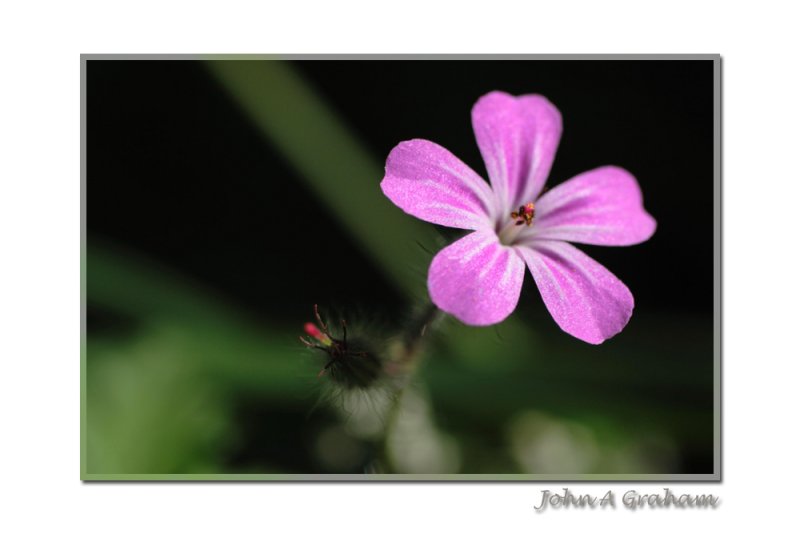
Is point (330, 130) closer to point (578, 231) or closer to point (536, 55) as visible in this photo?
point (536, 55)

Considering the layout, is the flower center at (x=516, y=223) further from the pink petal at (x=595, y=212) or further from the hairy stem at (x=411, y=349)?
the hairy stem at (x=411, y=349)

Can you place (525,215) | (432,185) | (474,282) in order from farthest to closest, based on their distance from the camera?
(525,215)
(432,185)
(474,282)

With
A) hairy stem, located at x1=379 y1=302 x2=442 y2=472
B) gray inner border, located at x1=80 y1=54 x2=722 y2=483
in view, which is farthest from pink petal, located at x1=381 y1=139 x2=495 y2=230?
gray inner border, located at x1=80 y1=54 x2=722 y2=483

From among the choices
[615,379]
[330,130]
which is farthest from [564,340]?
[330,130]

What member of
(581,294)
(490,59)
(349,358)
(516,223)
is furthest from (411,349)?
(490,59)

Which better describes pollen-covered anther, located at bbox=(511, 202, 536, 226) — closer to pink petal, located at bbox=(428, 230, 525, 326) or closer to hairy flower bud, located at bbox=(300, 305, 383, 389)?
pink petal, located at bbox=(428, 230, 525, 326)

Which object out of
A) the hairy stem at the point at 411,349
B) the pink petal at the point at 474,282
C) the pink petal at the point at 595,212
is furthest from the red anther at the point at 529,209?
the hairy stem at the point at 411,349

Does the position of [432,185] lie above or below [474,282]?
above

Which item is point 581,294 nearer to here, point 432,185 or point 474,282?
point 474,282

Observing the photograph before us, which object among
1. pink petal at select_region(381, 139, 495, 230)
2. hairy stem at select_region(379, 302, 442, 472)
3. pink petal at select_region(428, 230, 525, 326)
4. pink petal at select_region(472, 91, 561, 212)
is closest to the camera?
pink petal at select_region(428, 230, 525, 326)
